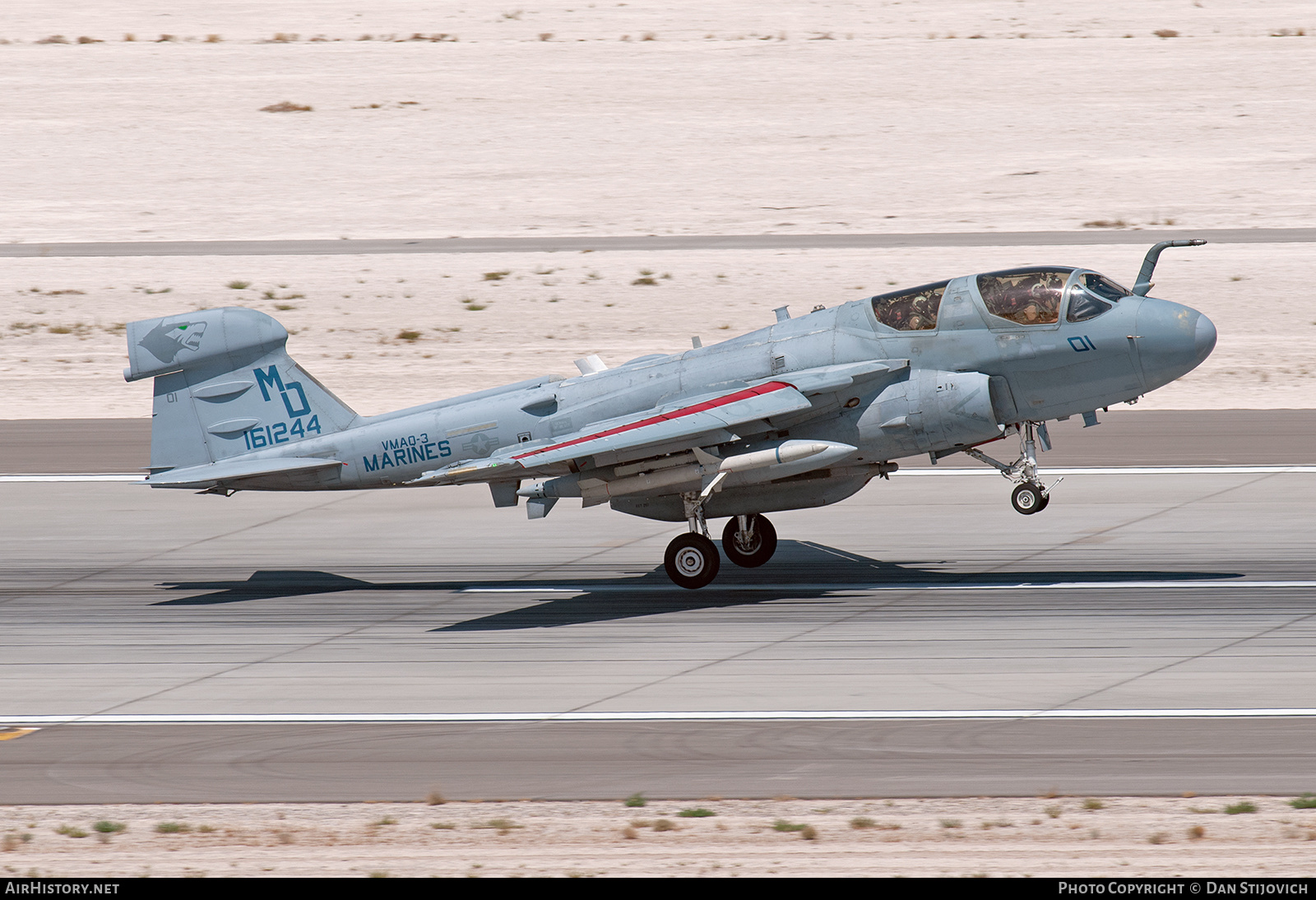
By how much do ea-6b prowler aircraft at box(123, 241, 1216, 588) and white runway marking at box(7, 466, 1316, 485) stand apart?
4.98 metres

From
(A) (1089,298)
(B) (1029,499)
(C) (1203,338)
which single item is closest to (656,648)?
(B) (1029,499)

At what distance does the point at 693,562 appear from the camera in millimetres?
19500

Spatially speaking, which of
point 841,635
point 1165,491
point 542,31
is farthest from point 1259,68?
point 841,635

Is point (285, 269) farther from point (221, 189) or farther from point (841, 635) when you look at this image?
point (841, 635)

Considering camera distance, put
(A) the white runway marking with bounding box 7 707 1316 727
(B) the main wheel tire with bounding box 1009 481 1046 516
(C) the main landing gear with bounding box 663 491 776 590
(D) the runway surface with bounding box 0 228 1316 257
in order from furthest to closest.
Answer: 1. (D) the runway surface with bounding box 0 228 1316 257
2. (C) the main landing gear with bounding box 663 491 776 590
3. (B) the main wheel tire with bounding box 1009 481 1046 516
4. (A) the white runway marking with bounding box 7 707 1316 727

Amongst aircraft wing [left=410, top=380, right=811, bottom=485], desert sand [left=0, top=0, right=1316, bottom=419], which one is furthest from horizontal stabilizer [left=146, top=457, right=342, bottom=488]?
desert sand [left=0, top=0, right=1316, bottom=419]

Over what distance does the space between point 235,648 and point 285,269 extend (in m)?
28.1

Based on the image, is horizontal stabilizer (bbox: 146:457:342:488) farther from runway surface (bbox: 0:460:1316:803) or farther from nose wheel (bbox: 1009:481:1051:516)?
nose wheel (bbox: 1009:481:1051:516)

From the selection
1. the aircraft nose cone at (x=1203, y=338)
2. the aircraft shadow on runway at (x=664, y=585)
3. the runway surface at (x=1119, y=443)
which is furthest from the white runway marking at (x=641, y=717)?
the runway surface at (x=1119, y=443)

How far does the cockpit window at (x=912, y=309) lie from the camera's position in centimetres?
1909

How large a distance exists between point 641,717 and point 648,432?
464 cm

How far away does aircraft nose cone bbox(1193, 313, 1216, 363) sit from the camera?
18453mm

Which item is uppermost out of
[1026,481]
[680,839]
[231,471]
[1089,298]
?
[1089,298]

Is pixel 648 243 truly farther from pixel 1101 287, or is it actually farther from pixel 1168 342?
pixel 1168 342
